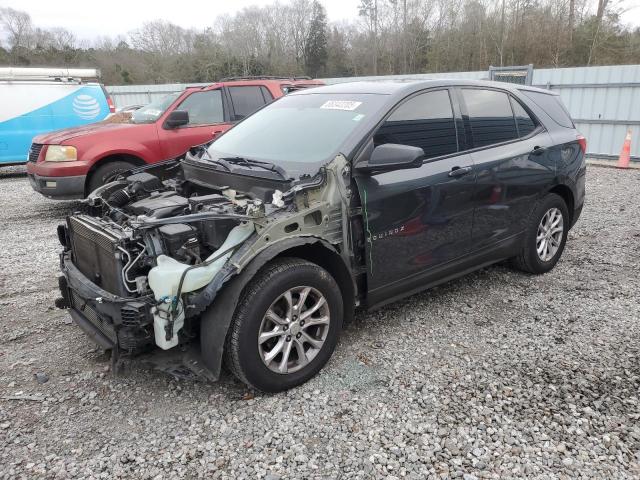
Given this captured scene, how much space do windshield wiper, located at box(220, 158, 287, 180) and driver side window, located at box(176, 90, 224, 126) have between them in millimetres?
4212

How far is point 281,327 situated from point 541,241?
3026mm

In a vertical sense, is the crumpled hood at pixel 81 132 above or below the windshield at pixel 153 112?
below

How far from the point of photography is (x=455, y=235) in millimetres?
3766

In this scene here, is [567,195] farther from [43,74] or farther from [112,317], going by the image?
[43,74]

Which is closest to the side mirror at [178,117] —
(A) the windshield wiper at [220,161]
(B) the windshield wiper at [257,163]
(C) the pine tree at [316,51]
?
(A) the windshield wiper at [220,161]

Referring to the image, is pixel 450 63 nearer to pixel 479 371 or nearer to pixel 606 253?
pixel 606 253

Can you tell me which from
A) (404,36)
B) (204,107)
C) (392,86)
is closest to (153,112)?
(204,107)

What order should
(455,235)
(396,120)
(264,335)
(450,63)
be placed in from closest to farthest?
(264,335)
(396,120)
(455,235)
(450,63)

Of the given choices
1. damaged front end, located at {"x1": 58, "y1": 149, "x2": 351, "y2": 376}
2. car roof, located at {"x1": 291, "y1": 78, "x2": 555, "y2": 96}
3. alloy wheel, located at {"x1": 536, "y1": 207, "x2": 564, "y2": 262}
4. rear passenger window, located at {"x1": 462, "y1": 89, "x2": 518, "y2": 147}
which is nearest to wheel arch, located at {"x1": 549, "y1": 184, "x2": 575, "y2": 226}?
alloy wheel, located at {"x1": 536, "y1": 207, "x2": 564, "y2": 262}

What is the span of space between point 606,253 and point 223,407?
4603 mm

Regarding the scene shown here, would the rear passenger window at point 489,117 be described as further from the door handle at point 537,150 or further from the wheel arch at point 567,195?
the wheel arch at point 567,195

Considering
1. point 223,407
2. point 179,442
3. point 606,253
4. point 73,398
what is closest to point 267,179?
point 223,407

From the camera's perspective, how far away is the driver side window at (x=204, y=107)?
Result: 24.6 ft

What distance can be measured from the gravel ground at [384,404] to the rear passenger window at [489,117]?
4.63ft
